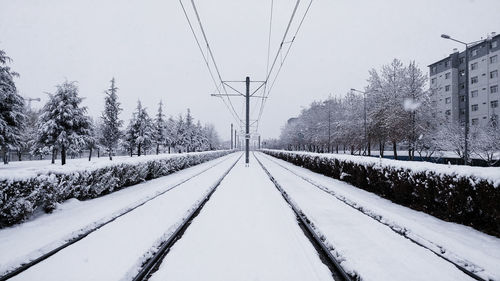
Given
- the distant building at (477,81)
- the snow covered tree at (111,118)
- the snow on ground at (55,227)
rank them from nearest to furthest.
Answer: the snow on ground at (55,227)
the snow covered tree at (111,118)
the distant building at (477,81)

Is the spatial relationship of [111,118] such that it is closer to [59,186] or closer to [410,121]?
[59,186]

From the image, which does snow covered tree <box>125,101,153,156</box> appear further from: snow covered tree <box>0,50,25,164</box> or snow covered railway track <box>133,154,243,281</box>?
snow covered railway track <box>133,154,243,281</box>

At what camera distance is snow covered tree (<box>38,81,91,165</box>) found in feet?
90.4

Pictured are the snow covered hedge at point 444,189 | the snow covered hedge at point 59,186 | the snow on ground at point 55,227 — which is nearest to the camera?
the snow on ground at point 55,227

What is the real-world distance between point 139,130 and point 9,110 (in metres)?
21.9

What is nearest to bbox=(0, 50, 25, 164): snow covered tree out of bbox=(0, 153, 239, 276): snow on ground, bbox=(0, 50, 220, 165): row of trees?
bbox=(0, 50, 220, 165): row of trees

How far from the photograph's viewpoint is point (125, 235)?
4707mm

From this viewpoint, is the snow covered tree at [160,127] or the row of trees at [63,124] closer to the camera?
the row of trees at [63,124]

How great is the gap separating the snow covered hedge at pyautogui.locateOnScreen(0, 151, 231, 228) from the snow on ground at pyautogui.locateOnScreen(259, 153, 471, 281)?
671cm

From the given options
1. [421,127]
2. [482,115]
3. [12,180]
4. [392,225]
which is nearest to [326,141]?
[421,127]

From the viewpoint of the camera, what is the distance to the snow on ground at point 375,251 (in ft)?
10.8

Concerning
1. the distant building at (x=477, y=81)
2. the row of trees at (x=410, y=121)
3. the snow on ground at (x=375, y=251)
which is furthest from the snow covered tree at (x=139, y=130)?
the distant building at (x=477, y=81)

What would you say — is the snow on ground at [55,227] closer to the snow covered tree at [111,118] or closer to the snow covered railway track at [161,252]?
the snow covered railway track at [161,252]

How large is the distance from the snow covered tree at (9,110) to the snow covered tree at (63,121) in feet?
15.3
